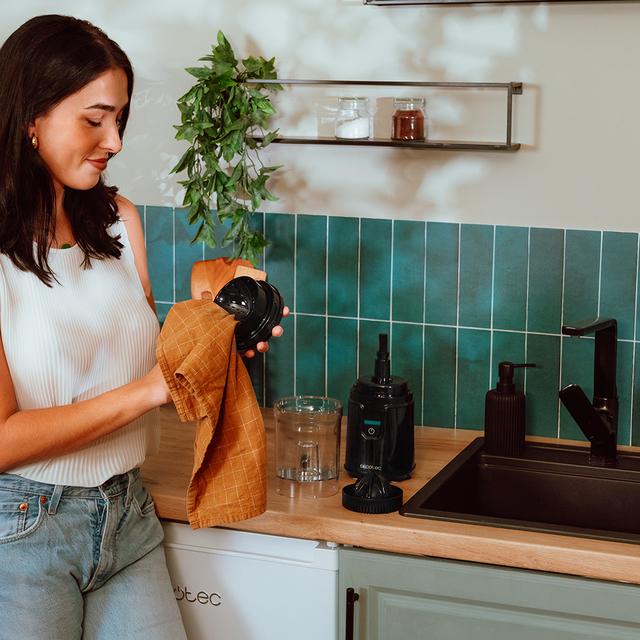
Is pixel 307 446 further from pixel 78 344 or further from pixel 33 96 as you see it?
pixel 33 96

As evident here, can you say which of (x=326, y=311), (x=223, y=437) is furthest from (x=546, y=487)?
(x=223, y=437)

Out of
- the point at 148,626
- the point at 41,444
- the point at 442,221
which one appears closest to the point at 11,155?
the point at 41,444

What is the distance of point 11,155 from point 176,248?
863 millimetres

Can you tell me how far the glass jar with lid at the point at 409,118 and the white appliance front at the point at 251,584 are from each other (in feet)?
2.77

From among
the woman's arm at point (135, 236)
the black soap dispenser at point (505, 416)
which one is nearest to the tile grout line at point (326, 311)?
the black soap dispenser at point (505, 416)

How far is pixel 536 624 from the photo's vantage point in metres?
1.64

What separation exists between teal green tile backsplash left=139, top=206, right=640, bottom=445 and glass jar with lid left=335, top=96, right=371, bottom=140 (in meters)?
0.21

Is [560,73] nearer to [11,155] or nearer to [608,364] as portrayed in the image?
[608,364]

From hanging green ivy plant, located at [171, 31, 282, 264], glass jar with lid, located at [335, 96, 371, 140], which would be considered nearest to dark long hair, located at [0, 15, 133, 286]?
hanging green ivy plant, located at [171, 31, 282, 264]

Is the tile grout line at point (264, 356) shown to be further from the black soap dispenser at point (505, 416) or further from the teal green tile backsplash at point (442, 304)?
the black soap dispenser at point (505, 416)

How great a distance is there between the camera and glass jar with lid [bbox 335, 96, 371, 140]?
2129 millimetres

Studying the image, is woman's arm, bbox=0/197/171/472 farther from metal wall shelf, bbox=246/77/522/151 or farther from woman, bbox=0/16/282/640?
metal wall shelf, bbox=246/77/522/151

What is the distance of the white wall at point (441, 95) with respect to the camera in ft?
6.70

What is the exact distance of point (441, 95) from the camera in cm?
215
